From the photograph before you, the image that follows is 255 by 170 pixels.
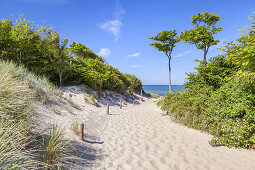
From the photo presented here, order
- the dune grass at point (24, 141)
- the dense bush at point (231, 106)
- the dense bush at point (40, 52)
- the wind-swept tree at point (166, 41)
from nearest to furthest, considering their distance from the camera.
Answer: the dune grass at point (24, 141), the dense bush at point (231, 106), the dense bush at point (40, 52), the wind-swept tree at point (166, 41)

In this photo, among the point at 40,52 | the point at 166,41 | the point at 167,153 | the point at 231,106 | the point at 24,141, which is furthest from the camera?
the point at 166,41

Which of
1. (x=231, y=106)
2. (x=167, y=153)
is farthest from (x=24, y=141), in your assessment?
(x=231, y=106)

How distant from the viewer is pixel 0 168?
5.82ft

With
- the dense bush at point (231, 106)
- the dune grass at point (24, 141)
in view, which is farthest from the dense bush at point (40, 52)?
the dense bush at point (231, 106)

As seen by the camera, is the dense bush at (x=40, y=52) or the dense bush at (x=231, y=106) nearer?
the dense bush at (x=231, y=106)

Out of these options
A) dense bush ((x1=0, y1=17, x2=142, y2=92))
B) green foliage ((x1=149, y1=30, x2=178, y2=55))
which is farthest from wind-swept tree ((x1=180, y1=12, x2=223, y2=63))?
dense bush ((x1=0, y1=17, x2=142, y2=92))

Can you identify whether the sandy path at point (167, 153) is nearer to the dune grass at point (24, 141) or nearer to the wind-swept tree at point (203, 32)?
the dune grass at point (24, 141)

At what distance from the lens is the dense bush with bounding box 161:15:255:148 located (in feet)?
14.4

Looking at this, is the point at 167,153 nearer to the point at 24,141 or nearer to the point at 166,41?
the point at 24,141

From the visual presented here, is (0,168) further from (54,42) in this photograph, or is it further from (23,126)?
(54,42)

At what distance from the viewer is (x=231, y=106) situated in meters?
5.13

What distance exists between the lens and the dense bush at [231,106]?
14.4ft

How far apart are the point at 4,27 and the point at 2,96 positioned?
11273mm

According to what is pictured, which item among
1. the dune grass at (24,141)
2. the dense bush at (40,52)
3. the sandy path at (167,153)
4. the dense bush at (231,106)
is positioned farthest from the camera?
the dense bush at (40,52)
